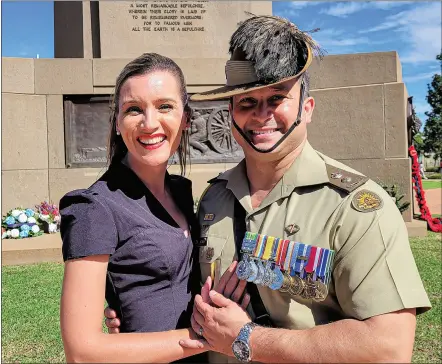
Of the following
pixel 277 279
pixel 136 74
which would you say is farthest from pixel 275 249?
pixel 136 74

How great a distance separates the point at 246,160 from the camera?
2.44 metres

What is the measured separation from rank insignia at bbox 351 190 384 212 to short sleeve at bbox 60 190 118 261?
3.20ft

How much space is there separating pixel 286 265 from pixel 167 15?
8.76m

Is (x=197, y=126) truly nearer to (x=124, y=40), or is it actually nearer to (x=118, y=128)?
(x=124, y=40)

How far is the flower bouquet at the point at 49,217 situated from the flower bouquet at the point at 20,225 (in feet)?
0.39

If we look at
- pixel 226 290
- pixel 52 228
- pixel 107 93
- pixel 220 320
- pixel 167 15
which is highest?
pixel 167 15

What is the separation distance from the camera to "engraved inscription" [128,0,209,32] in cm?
980

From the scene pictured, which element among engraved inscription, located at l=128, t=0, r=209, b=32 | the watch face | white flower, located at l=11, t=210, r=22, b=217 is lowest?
the watch face

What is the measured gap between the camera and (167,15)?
388 inches

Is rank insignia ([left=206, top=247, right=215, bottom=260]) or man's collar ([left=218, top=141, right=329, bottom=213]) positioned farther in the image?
rank insignia ([left=206, top=247, right=215, bottom=260])

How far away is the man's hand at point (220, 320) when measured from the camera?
6.51 feet

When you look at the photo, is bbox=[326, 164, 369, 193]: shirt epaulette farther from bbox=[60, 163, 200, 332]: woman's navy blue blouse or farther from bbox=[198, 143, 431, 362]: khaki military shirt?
bbox=[60, 163, 200, 332]: woman's navy blue blouse

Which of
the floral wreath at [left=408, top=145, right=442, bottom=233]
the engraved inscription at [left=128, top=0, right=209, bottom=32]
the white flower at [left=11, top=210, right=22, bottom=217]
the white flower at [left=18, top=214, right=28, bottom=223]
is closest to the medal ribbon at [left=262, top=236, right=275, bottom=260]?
the white flower at [left=18, top=214, right=28, bottom=223]

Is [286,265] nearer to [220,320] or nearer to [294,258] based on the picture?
[294,258]
